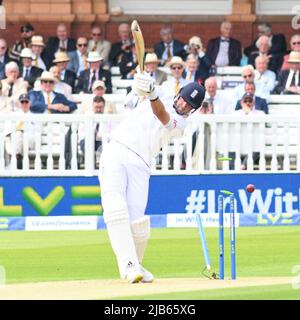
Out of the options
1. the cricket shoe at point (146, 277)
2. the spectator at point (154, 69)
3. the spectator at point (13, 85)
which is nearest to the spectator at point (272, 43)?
the spectator at point (154, 69)

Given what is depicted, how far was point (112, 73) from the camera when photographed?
2455 cm

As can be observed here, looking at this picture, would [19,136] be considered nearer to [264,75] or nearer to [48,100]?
[48,100]

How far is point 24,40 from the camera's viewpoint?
25203 mm

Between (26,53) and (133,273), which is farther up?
(26,53)

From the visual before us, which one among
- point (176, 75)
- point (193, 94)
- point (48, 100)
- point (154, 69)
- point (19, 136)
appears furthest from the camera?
point (154, 69)

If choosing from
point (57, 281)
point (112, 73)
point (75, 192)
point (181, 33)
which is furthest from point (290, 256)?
point (181, 33)

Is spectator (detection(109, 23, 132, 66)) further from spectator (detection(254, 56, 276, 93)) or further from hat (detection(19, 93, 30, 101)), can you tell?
hat (detection(19, 93, 30, 101))

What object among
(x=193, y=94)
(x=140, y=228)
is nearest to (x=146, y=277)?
(x=140, y=228)

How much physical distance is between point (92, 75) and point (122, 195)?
9.95 meters

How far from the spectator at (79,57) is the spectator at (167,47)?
125 cm

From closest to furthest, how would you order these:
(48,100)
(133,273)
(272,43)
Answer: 1. (133,273)
2. (48,100)
3. (272,43)

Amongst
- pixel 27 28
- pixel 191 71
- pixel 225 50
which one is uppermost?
pixel 27 28

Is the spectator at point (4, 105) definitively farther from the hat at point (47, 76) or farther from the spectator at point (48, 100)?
the hat at point (47, 76)

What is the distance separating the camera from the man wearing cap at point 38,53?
79.8 feet
